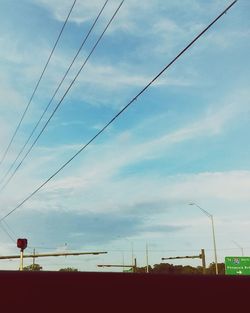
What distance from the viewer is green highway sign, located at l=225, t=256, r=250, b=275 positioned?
45.8m

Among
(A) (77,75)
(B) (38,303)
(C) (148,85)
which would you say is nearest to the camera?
(B) (38,303)

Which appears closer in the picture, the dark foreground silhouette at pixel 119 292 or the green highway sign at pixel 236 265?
the dark foreground silhouette at pixel 119 292

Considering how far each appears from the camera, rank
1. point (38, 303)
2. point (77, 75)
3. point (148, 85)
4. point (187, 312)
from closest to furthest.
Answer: point (38, 303) < point (187, 312) < point (148, 85) < point (77, 75)

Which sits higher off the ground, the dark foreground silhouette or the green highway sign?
the green highway sign

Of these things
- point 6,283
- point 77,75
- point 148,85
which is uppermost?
point 77,75

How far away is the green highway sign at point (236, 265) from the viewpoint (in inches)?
1802

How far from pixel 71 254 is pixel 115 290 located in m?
45.2

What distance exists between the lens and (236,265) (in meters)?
46.2

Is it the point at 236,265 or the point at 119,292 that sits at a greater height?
the point at 236,265

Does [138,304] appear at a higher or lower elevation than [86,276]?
lower

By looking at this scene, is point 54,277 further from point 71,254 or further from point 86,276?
point 71,254

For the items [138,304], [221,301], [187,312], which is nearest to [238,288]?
[221,301]

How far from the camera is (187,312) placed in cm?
247

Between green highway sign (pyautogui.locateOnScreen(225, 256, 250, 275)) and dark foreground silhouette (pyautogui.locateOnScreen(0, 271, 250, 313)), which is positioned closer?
dark foreground silhouette (pyautogui.locateOnScreen(0, 271, 250, 313))
